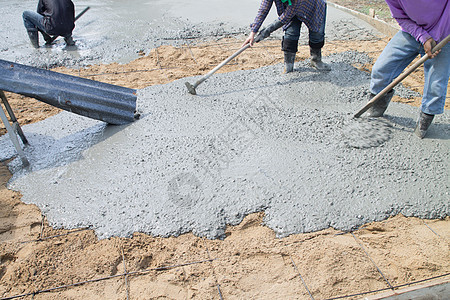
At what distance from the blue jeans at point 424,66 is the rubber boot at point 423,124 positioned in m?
0.04


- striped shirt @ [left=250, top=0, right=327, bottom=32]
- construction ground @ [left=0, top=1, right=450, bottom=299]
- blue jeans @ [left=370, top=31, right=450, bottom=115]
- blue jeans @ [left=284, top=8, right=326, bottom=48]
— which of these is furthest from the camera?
blue jeans @ [left=284, top=8, right=326, bottom=48]

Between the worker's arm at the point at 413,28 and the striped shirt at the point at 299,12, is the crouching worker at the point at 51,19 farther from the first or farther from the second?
the worker's arm at the point at 413,28

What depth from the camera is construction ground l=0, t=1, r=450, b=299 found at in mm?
1841

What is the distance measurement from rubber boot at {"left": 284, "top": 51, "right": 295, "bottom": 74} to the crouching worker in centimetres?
376

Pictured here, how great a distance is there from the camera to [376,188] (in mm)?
2316

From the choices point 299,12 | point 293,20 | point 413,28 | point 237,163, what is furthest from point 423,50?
point 237,163

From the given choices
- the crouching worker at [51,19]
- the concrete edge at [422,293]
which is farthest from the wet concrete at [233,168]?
the crouching worker at [51,19]

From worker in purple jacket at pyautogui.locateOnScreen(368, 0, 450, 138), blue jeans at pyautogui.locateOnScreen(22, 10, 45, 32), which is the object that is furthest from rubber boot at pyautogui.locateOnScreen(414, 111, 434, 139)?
blue jeans at pyautogui.locateOnScreen(22, 10, 45, 32)

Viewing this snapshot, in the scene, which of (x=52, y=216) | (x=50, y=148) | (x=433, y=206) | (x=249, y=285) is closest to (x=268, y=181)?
(x=249, y=285)

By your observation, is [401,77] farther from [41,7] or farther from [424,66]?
[41,7]

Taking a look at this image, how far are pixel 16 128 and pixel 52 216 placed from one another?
3.38 ft

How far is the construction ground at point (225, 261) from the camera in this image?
72.5 inches

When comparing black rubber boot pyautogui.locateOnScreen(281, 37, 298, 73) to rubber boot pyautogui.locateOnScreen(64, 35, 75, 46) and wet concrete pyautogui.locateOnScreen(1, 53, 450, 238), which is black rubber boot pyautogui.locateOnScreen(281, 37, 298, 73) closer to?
wet concrete pyautogui.locateOnScreen(1, 53, 450, 238)

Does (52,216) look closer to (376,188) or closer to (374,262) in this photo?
(374,262)
